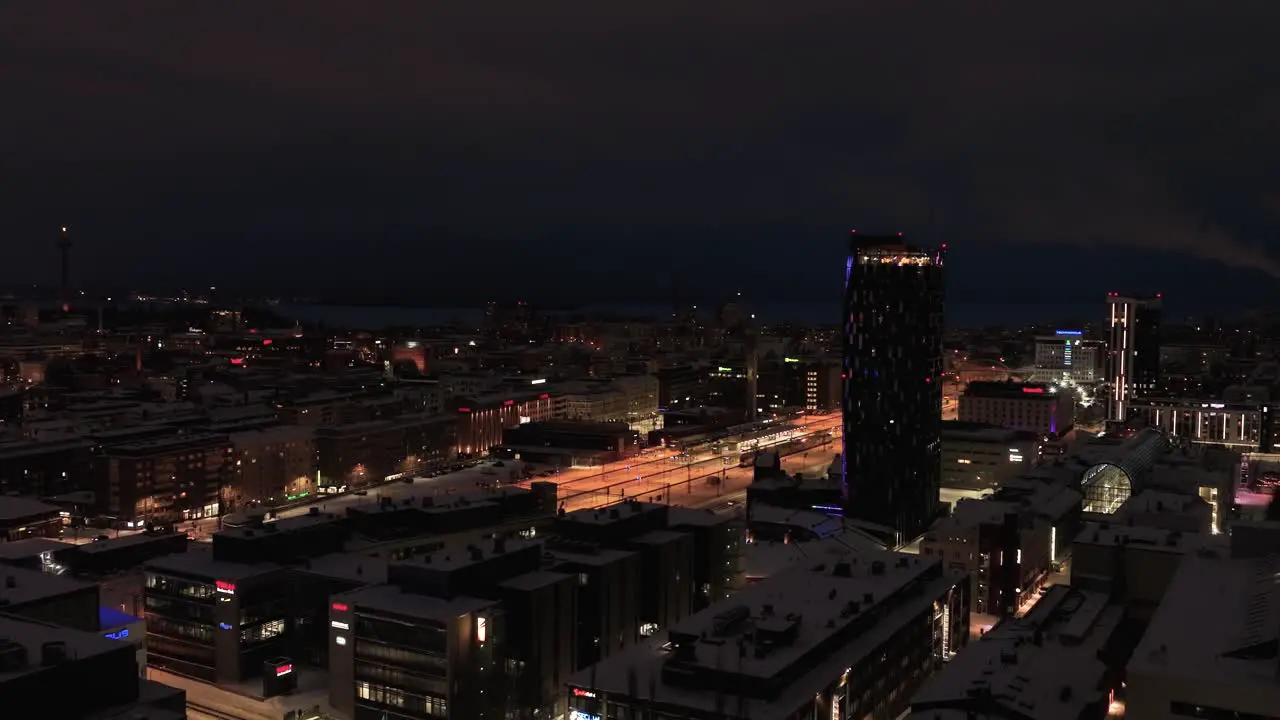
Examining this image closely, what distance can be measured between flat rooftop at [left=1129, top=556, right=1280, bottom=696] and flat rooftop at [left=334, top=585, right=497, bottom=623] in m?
10.3

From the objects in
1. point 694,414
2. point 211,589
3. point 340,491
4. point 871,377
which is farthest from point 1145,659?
point 694,414

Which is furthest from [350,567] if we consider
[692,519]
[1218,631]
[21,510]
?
[1218,631]

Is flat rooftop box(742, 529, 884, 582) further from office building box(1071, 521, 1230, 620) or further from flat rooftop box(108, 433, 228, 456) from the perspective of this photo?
flat rooftop box(108, 433, 228, 456)

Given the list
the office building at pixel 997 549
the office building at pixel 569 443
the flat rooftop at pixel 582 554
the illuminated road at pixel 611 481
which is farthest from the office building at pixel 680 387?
the flat rooftop at pixel 582 554

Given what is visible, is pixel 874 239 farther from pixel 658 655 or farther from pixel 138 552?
pixel 138 552

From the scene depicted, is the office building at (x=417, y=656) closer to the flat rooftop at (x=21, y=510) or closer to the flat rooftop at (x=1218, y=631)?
the flat rooftop at (x=1218, y=631)

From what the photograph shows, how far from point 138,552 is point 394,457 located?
20.0m

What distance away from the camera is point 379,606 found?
1866 cm

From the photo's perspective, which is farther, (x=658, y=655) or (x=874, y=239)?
(x=874, y=239)

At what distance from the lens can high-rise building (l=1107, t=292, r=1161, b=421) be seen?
63.4 m

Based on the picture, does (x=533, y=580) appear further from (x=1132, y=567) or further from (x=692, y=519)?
(x=1132, y=567)

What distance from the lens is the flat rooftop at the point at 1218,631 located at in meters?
13.0

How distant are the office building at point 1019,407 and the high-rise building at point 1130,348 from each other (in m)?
7.69

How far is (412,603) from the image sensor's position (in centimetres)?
1877
